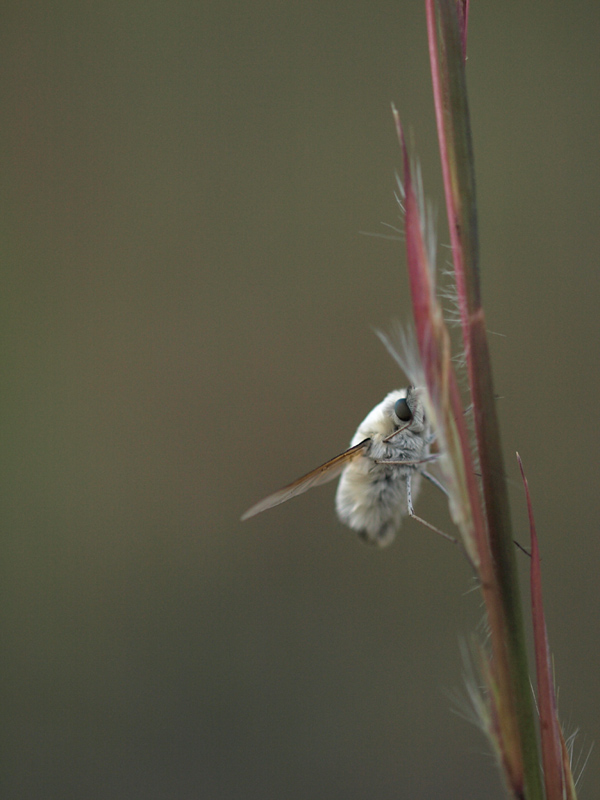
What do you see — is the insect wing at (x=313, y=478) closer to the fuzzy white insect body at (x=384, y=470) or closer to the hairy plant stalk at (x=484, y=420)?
the fuzzy white insect body at (x=384, y=470)

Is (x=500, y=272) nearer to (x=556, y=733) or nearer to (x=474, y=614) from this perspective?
(x=474, y=614)

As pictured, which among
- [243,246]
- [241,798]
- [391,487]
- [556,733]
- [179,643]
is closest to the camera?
[556,733]

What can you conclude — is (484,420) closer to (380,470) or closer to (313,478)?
(313,478)

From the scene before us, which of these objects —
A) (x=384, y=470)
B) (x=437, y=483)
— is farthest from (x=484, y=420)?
(x=384, y=470)

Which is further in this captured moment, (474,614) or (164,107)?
(164,107)

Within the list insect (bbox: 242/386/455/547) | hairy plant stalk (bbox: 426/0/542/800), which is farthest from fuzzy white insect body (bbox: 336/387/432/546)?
hairy plant stalk (bbox: 426/0/542/800)

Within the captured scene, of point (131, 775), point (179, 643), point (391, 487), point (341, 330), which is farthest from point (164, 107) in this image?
point (131, 775)

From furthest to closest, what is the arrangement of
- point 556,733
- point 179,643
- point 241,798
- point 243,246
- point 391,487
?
point 243,246, point 179,643, point 241,798, point 391,487, point 556,733
